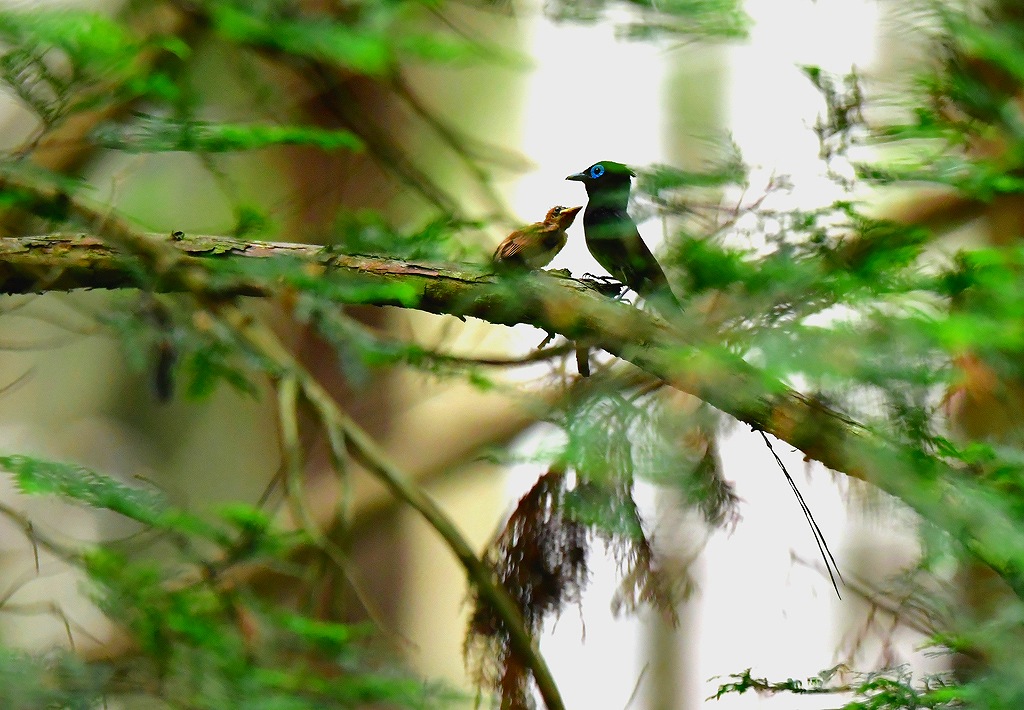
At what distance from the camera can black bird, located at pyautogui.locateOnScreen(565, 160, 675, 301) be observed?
1.04 m

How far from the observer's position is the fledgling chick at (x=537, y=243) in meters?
1.22

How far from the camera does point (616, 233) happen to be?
1.02 metres

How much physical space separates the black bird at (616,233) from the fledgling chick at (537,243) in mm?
47

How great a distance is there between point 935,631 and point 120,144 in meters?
1.31

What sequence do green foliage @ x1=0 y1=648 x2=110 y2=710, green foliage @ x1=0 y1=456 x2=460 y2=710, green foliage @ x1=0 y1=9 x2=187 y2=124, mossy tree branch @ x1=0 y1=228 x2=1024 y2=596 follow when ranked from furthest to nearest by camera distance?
green foliage @ x1=0 y1=456 x2=460 y2=710, green foliage @ x1=0 y1=648 x2=110 y2=710, green foliage @ x1=0 y1=9 x2=187 y2=124, mossy tree branch @ x1=0 y1=228 x2=1024 y2=596

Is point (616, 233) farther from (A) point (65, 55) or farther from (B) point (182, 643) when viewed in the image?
(B) point (182, 643)

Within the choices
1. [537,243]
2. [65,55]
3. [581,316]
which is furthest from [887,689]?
[65,55]

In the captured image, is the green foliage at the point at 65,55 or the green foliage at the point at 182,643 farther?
the green foliage at the point at 182,643

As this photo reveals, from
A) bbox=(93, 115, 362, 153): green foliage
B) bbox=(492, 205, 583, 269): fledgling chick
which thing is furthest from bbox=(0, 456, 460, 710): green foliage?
bbox=(492, 205, 583, 269): fledgling chick

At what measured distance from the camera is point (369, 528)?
3.29 metres

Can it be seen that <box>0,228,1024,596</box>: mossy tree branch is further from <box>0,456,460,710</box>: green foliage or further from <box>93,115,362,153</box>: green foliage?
<box>0,456,460,710</box>: green foliage

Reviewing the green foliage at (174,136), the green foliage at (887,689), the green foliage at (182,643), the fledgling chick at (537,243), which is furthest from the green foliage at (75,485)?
the green foliage at (887,689)

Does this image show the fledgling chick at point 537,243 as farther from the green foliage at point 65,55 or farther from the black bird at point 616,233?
the green foliage at point 65,55

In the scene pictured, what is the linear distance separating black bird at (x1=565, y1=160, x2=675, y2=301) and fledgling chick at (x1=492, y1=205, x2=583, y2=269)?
5 centimetres
